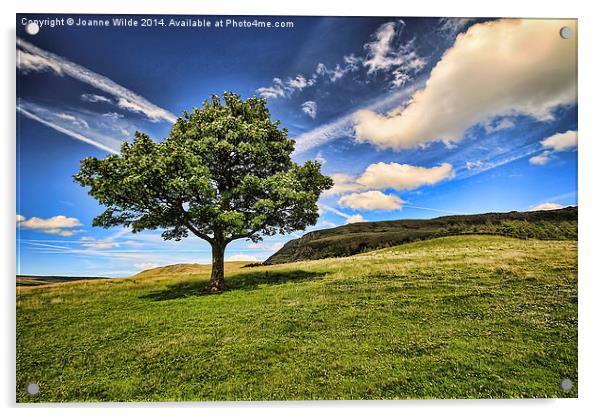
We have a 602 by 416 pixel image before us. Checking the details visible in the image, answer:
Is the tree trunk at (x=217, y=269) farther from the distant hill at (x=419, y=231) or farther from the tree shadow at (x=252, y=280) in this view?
the distant hill at (x=419, y=231)

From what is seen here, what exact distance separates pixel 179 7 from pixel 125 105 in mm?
2929

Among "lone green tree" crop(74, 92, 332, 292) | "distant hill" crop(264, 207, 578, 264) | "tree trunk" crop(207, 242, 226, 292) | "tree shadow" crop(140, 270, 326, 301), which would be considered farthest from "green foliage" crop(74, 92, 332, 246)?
"tree shadow" crop(140, 270, 326, 301)

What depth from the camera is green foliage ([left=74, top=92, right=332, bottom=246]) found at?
9117 millimetres

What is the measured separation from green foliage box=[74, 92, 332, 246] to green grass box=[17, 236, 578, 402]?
1728 mm

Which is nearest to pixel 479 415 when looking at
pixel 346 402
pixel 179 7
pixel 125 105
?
pixel 346 402

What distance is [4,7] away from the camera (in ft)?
27.8

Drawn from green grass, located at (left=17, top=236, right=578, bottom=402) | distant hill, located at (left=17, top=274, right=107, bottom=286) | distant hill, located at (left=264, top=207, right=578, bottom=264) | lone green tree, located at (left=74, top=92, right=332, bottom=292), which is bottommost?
green grass, located at (left=17, top=236, right=578, bottom=402)

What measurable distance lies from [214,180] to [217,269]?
2782 millimetres

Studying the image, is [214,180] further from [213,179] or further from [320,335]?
[320,335]

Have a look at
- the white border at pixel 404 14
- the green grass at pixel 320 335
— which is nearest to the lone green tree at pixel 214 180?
the green grass at pixel 320 335

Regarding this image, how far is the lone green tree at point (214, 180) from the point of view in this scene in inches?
359

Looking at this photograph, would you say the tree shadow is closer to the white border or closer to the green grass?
the green grass

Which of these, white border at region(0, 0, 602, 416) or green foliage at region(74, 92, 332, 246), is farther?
green foliage at region(74, 92, 332, 246)

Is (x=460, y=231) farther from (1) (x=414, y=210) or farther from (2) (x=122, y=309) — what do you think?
(2) (x=122, y=309)
